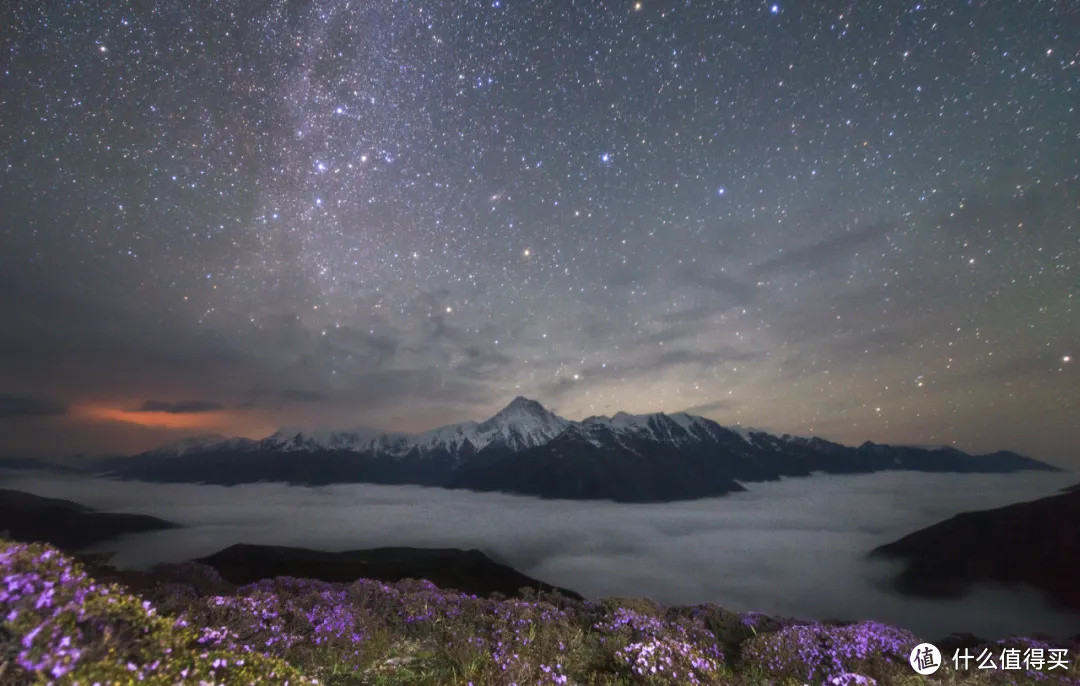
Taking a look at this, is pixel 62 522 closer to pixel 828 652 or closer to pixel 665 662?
pixel 665 662

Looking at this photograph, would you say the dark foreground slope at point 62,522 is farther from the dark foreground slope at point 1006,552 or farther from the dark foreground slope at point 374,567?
the dark foreground slope at point 1006,552

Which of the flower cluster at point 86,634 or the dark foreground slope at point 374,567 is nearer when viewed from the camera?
the flower cluster at point 86,634

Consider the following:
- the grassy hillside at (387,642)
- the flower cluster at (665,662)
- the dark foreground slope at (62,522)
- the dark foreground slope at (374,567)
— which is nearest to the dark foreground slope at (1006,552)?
the dark foreground slope at (374,567)

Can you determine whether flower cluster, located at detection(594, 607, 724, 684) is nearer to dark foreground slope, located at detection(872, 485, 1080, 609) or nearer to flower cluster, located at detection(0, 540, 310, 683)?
flower cluster, located at detection(0, 540, 310, 683)

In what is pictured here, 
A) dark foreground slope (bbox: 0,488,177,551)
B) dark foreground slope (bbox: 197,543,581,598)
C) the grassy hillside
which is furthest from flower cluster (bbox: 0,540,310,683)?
dark foreground slope (bbox: 0,488,177,551)

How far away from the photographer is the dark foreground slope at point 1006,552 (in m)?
118

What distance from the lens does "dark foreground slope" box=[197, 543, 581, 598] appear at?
3834 inches

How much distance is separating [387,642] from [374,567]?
11844cm

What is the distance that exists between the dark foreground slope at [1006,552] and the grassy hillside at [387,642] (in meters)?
170

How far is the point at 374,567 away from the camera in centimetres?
11069

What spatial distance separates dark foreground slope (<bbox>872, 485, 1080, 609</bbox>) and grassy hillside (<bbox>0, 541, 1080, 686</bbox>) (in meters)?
170

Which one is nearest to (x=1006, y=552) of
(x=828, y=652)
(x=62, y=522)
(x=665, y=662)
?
(x=828, y=652)

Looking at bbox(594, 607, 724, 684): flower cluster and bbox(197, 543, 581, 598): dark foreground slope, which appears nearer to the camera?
bbox(594, 607, 724, 684): flower cluster

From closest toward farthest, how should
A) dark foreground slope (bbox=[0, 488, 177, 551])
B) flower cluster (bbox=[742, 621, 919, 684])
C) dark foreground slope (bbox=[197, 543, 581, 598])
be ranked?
1. flower cluster (bbox=[742, 621, 919, 684])
2. dark foreground slope (bbox=[197, 543, 581, 598])
3. dark foreground slope (bbox=[0, 488, 177, 551])
